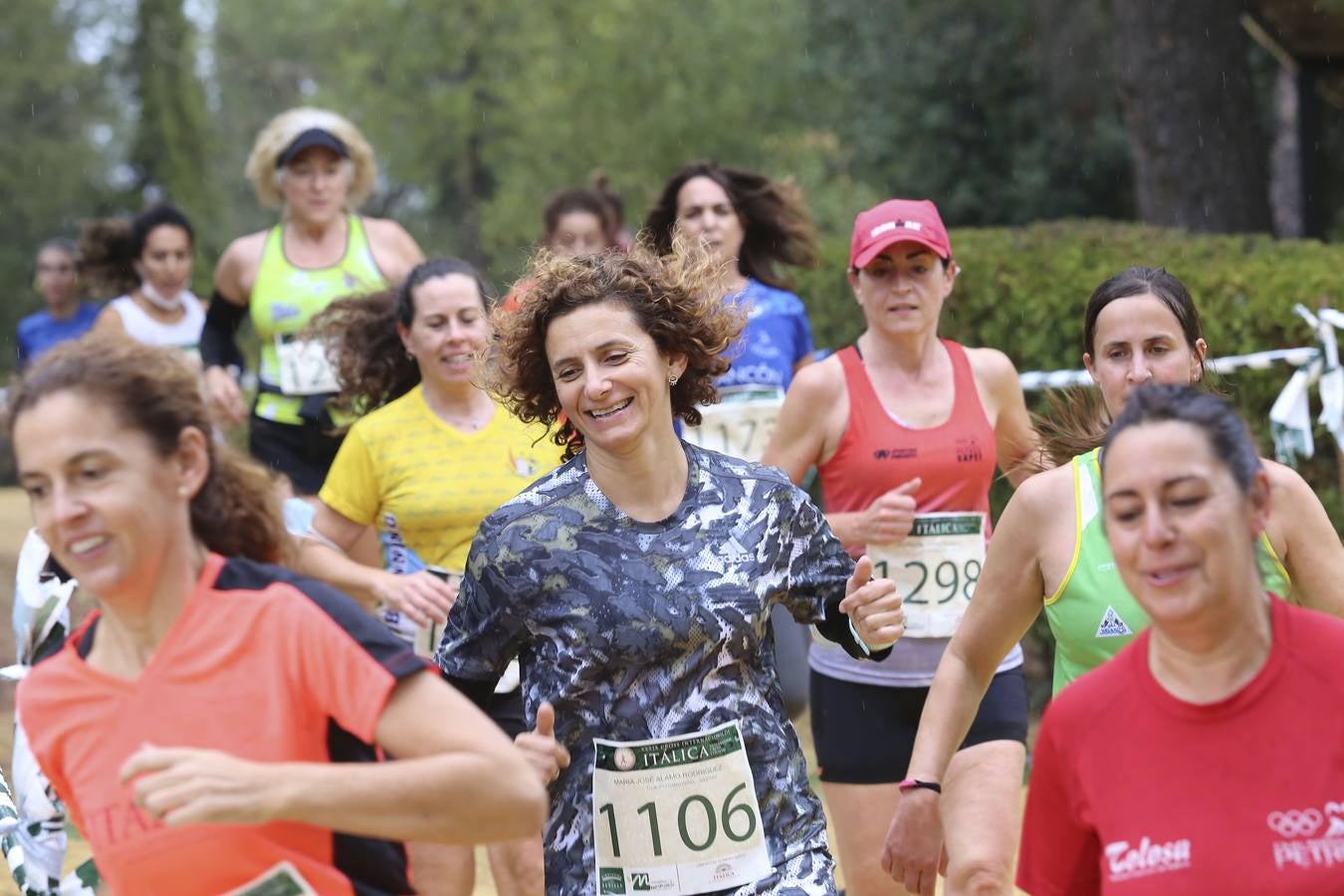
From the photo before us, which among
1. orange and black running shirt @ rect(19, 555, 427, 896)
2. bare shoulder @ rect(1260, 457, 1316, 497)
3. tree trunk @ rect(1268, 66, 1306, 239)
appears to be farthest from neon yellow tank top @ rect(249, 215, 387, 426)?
tree trunk @ rect(1268, 66, 1306, 239)

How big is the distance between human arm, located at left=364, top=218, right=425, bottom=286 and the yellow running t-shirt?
1.78 metres

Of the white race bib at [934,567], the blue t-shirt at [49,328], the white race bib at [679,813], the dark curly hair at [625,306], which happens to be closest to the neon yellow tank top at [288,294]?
the white race bib at [934,567]

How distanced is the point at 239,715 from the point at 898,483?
2801mm

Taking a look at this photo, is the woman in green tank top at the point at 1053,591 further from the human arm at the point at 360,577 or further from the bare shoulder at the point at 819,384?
the bare shoulder at the point at 819,384

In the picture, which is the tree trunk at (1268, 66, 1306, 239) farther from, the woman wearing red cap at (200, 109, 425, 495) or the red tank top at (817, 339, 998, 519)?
the red tank top at (817, 339, 998, 519)

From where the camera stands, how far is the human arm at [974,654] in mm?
3520

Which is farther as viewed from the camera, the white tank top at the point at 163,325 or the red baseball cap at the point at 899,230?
the white tank top at the point at 163,325

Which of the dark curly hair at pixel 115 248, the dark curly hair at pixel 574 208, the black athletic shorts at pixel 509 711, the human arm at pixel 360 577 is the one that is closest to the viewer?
the human arm at pixel 360 577

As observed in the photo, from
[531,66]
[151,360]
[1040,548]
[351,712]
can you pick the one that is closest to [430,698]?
[351,712]

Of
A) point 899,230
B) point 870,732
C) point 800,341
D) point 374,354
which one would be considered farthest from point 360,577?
point 800,341

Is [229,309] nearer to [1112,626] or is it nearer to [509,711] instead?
[509,711]

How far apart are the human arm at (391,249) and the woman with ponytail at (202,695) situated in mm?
4272

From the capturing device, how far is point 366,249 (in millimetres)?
6938

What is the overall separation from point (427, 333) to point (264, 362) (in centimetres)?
174
